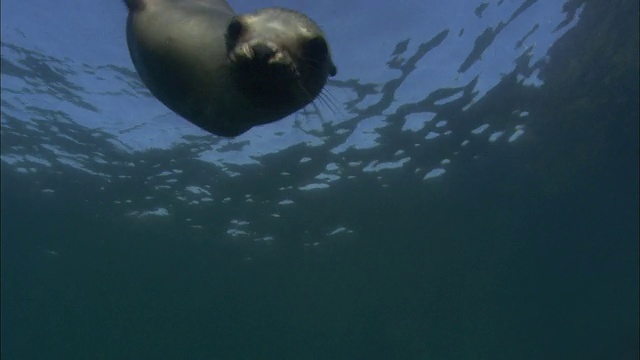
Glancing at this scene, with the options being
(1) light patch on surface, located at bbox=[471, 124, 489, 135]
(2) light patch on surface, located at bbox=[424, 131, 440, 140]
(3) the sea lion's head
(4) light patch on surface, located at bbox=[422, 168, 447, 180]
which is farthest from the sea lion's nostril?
(4) light patch on surface, located at bbox=[422, 168, 447, 180]

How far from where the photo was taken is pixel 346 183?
20.4 meters

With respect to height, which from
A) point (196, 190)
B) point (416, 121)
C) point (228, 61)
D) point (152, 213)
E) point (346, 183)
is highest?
point (152, 213)

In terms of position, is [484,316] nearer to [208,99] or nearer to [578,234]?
[578,234]

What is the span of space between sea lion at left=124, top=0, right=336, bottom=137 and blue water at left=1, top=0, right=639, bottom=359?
1.41 ft

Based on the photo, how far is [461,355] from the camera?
178 ft

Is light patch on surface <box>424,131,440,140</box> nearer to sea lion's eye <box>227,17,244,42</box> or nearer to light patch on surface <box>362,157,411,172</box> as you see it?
light patch on surface <box>362,157,411,172</box>

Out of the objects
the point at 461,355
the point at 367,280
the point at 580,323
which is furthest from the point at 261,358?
the point at 580,323

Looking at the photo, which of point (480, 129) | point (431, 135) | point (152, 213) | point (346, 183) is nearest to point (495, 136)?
point (480, 129)

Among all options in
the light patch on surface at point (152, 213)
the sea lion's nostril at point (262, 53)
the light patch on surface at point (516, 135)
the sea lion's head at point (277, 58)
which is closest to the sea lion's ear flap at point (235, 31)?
the sea lion's head at point (277, 58)

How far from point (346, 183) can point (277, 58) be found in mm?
19114

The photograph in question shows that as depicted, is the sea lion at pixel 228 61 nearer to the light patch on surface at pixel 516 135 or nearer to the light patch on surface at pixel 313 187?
the light patch on surface at pixel 313 187

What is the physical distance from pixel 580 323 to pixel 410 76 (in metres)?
48.6

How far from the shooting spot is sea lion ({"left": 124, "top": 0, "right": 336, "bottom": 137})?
4.43 feet

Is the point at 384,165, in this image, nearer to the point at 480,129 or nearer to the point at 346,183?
the point at 346,183
